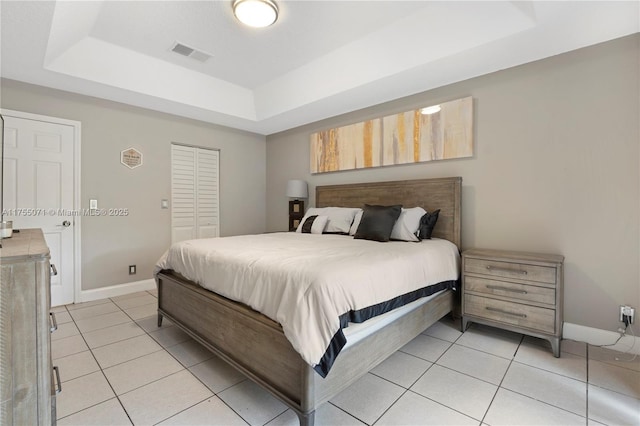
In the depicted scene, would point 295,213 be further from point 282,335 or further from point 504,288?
point 282,335

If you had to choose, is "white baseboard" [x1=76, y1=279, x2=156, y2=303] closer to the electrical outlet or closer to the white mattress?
the white mattress

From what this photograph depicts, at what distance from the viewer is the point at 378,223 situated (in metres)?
2.95

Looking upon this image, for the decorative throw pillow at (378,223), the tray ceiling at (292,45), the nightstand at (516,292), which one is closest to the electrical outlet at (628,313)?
the nightstand at (516,292)

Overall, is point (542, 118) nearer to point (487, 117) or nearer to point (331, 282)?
point (487, 117)

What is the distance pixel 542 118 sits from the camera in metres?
2.63

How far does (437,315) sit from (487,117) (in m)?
1.97

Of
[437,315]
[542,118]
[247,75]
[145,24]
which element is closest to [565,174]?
[542,118]

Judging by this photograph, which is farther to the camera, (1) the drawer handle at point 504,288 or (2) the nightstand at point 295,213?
(2) the nightstand at point 295,213

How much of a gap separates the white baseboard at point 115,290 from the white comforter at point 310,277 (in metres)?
1.74

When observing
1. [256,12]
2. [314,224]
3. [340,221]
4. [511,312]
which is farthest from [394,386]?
[256,12]

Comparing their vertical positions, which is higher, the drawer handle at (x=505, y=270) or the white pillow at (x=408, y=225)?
the white pillow at (x=408, y=225)

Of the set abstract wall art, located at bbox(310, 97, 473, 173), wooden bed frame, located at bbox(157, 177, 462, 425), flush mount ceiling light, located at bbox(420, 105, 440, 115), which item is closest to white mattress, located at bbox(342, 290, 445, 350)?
wooden bed frame, located at bbox(157, 177, 462, 425)

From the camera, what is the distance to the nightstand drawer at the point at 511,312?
2250mm

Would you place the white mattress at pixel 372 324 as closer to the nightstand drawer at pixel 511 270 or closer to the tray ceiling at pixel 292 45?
the nightstand drawer at pixel 511 270
